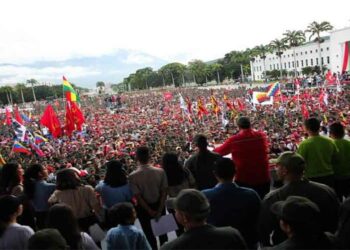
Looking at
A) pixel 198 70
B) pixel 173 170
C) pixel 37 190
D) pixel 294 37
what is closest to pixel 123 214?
pixel 173 170

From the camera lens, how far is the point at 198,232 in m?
2.16

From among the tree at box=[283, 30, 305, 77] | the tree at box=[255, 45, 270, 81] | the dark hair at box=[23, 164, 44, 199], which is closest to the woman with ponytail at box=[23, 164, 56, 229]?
the dark hair at box=[23, 164, 44, 199]

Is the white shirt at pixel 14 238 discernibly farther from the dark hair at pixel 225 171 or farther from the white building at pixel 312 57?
the white building at pixel 312 57

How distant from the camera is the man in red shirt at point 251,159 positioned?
3910 millimetres

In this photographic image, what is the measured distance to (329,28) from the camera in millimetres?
61719

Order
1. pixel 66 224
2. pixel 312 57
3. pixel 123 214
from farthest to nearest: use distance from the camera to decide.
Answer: pixel 312 57
pixel 123 214
pixel 66 224

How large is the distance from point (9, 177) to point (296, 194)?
2.77 meters

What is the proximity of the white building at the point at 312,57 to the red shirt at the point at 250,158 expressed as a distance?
52026mm

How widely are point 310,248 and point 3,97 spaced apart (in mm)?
103509

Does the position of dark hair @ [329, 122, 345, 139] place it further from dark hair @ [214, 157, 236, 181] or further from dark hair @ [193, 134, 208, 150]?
dark hair @ [214, 157, 236, 181]

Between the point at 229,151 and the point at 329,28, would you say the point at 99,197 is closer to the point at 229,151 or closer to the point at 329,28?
the point at 229,151

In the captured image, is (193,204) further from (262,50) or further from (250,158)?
(262,50)

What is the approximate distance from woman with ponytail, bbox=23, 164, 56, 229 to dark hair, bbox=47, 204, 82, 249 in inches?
55.4

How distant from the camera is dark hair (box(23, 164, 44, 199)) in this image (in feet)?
13.2
